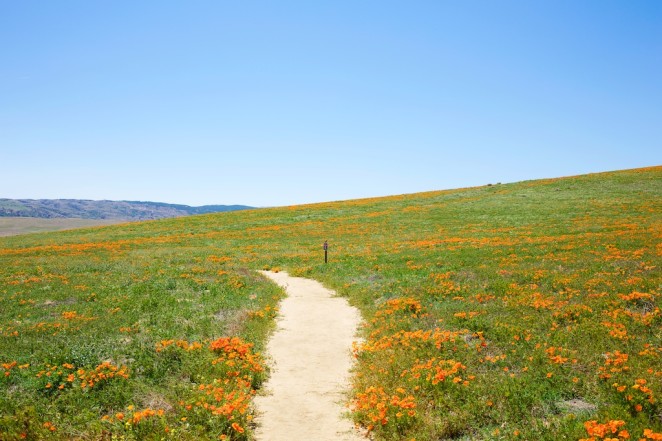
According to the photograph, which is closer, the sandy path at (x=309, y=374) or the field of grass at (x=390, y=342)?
the field of grass at (x=390, y=342)

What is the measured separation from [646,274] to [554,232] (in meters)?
19.9

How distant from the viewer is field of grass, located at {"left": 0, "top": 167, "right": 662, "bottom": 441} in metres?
7.80

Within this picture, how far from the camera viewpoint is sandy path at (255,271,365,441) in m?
8.35

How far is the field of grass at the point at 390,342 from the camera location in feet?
25.6

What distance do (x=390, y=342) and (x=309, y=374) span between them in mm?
2546

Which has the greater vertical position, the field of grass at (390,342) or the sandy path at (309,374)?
the field of grass at (390,342)

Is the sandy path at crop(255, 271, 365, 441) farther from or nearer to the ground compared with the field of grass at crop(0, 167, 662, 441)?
nearer to the ground

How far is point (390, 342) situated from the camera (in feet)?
39.7

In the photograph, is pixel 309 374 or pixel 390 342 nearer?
pixel 309 374

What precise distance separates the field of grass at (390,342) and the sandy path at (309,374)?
481 millimetres

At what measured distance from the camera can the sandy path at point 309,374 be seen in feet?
27.4

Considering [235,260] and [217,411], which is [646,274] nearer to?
[217,411]

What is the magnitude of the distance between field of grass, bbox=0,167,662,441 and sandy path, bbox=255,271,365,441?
48 cm

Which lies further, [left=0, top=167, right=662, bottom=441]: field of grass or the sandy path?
the sandy path
